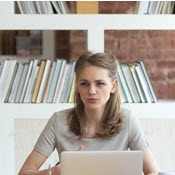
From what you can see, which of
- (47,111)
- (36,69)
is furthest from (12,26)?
(47,111)

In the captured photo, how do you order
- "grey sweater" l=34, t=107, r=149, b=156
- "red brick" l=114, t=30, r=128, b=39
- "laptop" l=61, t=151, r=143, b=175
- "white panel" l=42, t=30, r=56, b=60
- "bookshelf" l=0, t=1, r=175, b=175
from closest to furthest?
"laptop" l=61, t=151, r=143, b=175, "grey sweater" l=34, t=107, r=149, b=156, "bookshelf" l=0, t=1, r=175, b=175, "red brick" l=114, t=30, r=128, b=39, "white panel" l=42, t=30, r=56, b=60

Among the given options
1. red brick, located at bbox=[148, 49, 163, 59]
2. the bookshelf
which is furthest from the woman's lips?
red brick, located at bbox=[148, 49, 163, 59]

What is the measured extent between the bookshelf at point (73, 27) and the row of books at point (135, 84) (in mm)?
53

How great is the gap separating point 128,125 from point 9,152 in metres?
1.04

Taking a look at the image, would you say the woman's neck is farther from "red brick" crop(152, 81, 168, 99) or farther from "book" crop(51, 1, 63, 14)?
"red brick" crop(152, 81, 168, 99)

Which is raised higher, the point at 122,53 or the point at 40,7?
the point at 40,7

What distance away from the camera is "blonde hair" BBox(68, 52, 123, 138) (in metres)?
1.98

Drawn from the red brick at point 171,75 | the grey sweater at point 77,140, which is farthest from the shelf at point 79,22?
the red brick at point 171,75

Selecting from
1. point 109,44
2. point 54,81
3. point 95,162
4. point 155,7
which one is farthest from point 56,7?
point 95,162

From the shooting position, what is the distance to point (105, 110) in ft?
6.77

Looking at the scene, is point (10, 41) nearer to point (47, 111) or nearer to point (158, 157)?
point (47, 111)

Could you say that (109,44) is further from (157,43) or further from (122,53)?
(157,43)

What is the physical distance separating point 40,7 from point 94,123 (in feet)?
3.45

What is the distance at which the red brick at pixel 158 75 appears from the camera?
12.2ft
